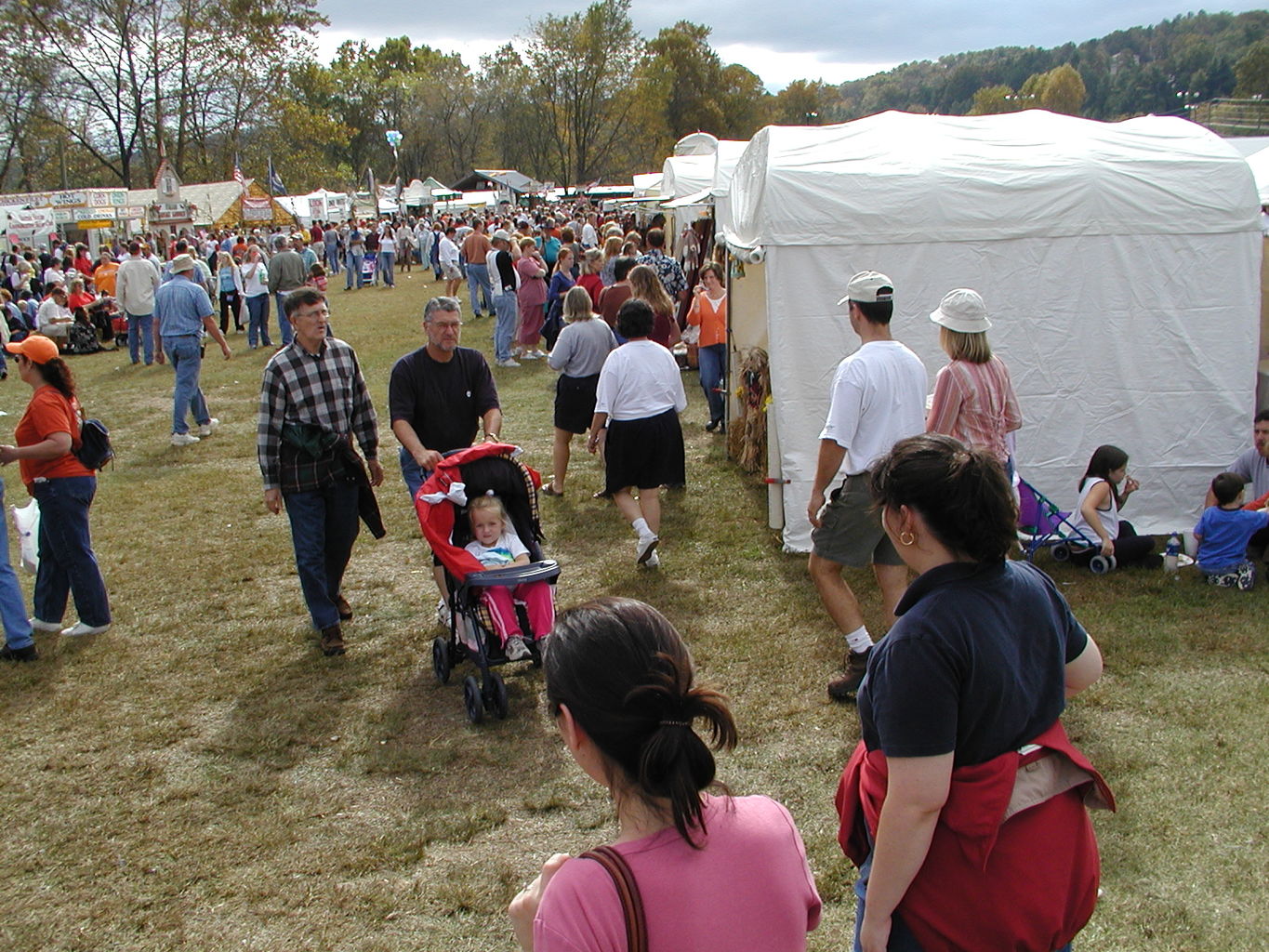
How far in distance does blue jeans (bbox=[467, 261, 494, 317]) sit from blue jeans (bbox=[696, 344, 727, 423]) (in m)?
7.77

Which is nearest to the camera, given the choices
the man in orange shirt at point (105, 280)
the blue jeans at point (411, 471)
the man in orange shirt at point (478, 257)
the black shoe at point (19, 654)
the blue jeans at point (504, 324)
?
the black shoe at point (19, 654)

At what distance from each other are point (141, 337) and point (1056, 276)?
1477 centimetres

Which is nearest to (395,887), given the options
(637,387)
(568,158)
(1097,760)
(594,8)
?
(1097,760)

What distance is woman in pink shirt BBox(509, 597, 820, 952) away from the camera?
1.42 m

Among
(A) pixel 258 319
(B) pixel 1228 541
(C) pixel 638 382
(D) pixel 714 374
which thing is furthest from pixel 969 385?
(A) pixel 258 319

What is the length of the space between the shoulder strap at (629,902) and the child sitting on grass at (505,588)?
3.36 meters

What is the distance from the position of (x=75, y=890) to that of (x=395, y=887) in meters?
1.18

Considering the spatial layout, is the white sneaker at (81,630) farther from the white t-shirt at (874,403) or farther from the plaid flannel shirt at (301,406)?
the white t-shirt at (874,403)

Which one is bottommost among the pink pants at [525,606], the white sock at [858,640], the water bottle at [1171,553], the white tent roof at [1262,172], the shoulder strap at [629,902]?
the water bottle at [1171,553]

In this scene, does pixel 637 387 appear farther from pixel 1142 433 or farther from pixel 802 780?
pixel 1142 433

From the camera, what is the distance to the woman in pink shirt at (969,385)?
4.80 meters

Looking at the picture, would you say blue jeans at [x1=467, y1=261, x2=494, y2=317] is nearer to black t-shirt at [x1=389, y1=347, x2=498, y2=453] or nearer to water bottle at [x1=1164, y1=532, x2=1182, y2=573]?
black t-shirt at [x1=389, y1=347, x2=498, y2=453]

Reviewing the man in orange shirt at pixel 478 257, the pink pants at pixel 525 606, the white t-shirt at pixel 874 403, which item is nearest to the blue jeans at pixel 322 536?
the pink pants at pixel 525 606

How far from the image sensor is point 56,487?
18.2 feet
